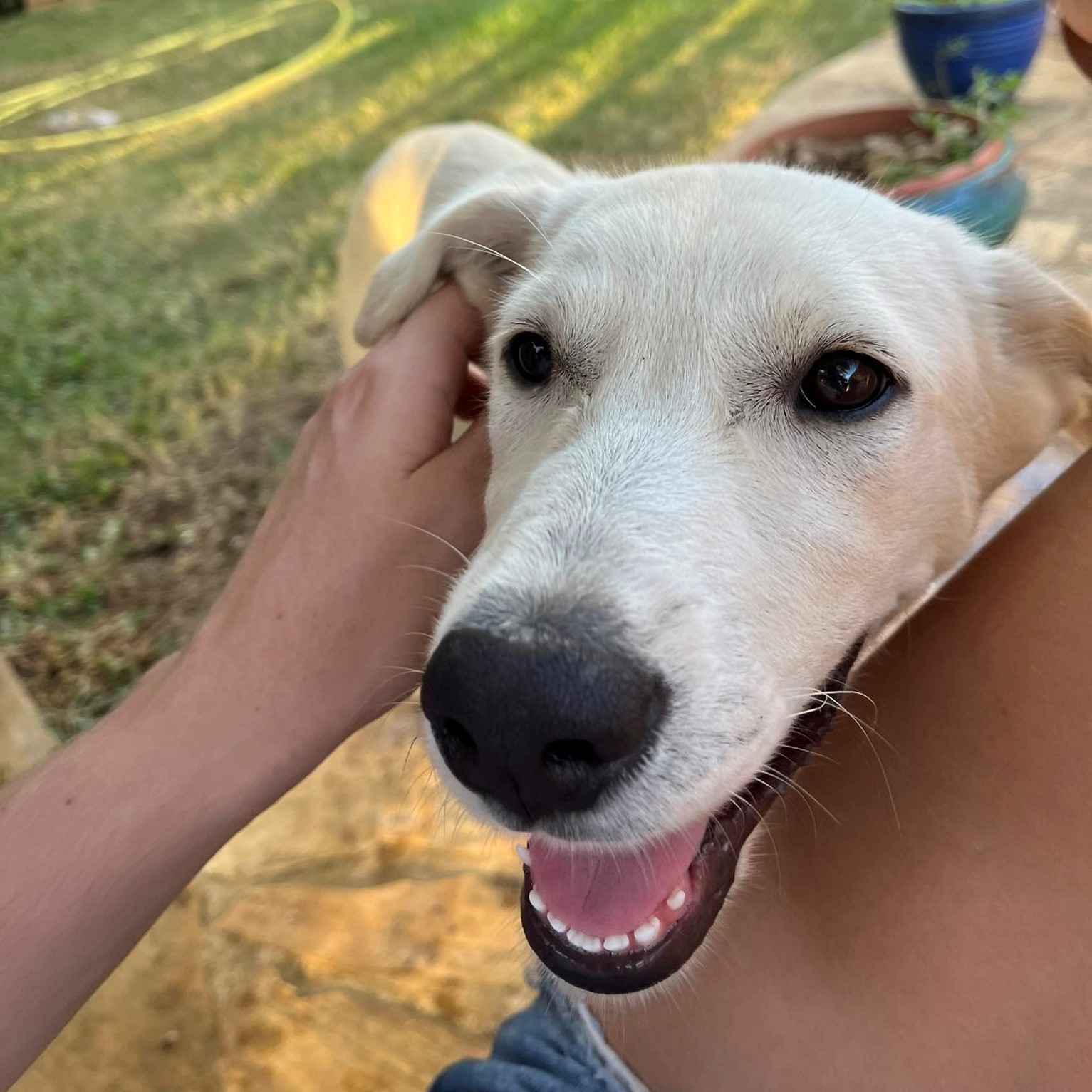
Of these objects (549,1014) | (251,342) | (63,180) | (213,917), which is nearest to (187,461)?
(251,342)

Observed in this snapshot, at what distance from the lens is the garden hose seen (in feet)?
30.7

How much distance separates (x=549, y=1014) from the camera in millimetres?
1958

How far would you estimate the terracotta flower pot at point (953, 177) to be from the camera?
3.88 metres

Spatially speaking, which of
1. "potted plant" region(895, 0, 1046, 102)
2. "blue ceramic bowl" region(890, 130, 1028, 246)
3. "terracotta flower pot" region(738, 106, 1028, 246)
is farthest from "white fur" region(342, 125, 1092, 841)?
"potted plant" region(895, 0, 1046, 102)

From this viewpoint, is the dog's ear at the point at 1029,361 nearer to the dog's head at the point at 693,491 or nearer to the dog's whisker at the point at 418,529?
the dog's head at the point at 693,491

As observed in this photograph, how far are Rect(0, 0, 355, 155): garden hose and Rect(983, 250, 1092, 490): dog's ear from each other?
29.9 ft

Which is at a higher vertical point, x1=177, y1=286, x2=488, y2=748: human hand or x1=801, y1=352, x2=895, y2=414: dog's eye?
x1=801, y1=352, x2=895, y2=414: dog's eye

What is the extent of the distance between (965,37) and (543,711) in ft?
18.9

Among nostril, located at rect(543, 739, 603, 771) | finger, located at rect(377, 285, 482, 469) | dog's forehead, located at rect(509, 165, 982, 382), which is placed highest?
dog's forehead, located at rect(509, 165, 982, 382)

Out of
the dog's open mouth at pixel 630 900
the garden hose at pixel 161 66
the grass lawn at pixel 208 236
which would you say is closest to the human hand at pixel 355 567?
the dog's open mouth at pixel 630 900

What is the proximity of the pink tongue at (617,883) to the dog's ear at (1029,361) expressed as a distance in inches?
42.4

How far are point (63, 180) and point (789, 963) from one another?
9089 mm

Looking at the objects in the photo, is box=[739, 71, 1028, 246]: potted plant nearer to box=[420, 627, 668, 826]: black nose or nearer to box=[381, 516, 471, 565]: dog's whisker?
box=[381, 516, 471, 565]: dog's whisker

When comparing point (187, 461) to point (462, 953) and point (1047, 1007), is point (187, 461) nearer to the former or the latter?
point (462, 953)
